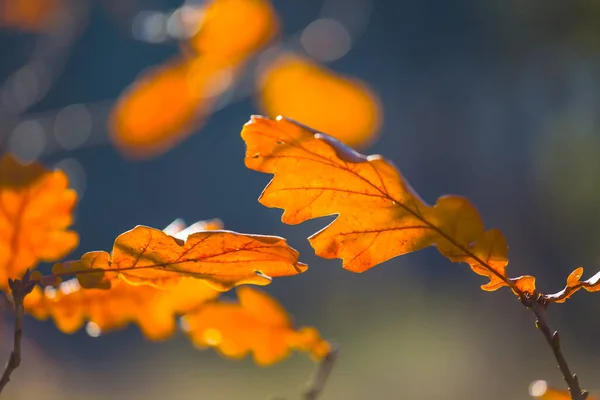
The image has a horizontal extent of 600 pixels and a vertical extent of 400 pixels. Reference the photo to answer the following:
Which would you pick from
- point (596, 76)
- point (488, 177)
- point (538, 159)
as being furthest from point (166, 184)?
point (596, 76)

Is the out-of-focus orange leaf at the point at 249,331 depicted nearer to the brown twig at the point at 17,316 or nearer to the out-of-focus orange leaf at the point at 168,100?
the brown twig at the point at 17,316

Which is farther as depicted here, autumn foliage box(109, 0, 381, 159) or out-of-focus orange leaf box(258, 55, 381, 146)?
out-of-focus orange leaf box(258, 55, 381, 146)

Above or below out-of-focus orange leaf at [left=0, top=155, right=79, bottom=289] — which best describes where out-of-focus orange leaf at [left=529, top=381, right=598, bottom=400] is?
below

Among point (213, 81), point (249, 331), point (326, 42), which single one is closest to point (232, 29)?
point (213, 81)

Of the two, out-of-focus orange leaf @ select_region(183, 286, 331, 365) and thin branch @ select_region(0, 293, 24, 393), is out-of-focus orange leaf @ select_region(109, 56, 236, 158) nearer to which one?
out-of-focus orange leaf @ select_region(183, 286, 331, 365)

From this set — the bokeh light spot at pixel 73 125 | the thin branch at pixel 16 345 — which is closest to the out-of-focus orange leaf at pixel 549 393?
the thin branch at pixel 16 345

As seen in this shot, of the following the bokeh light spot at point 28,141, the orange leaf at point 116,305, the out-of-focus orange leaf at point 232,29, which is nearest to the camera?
the orange leaf at point 116,305

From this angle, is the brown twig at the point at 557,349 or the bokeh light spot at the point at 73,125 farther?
the bokeh light spot at the point at 73,125

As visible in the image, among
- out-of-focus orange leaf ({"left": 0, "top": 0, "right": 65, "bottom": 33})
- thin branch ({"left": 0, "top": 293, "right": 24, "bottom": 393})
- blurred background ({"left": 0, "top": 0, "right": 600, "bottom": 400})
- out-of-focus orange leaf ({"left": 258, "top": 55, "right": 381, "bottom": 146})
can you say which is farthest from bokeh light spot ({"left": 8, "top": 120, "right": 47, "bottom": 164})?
thin branch ({"left": 0, "top": 293, "right": 24, "bottom": 393})
